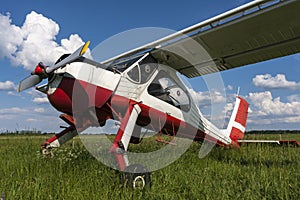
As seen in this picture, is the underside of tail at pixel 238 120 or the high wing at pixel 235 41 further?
the underside of tail at pixel 238 120

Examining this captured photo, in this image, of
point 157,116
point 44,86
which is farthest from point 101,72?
point 157,116

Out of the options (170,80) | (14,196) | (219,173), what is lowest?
(14,196)

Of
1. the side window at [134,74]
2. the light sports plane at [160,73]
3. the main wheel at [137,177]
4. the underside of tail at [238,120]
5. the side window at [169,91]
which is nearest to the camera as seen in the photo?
the main wheel at [137,177]

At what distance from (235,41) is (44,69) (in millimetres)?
4424

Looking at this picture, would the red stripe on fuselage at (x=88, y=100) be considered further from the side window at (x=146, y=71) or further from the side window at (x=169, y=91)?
the side window at (x=146, y=71)

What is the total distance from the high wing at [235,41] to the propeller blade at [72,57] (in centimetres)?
196

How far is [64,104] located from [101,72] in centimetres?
100

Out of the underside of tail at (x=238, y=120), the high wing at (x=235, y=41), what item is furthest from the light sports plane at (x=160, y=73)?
the underside of tail at (x=238, y=120)

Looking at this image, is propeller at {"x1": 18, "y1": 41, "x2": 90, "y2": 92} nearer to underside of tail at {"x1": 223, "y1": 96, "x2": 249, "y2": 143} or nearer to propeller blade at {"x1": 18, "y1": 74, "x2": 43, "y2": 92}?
propeller blade at {"x1": 18, "y1": 74, "x2": 43, "y2": 92}

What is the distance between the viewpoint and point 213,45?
6.16m

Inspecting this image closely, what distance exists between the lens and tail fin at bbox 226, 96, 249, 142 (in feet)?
35.3

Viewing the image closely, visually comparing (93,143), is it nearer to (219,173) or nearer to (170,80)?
(170,80)

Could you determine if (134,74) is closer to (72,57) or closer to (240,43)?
(72,57)

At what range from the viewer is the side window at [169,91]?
6073 mm
